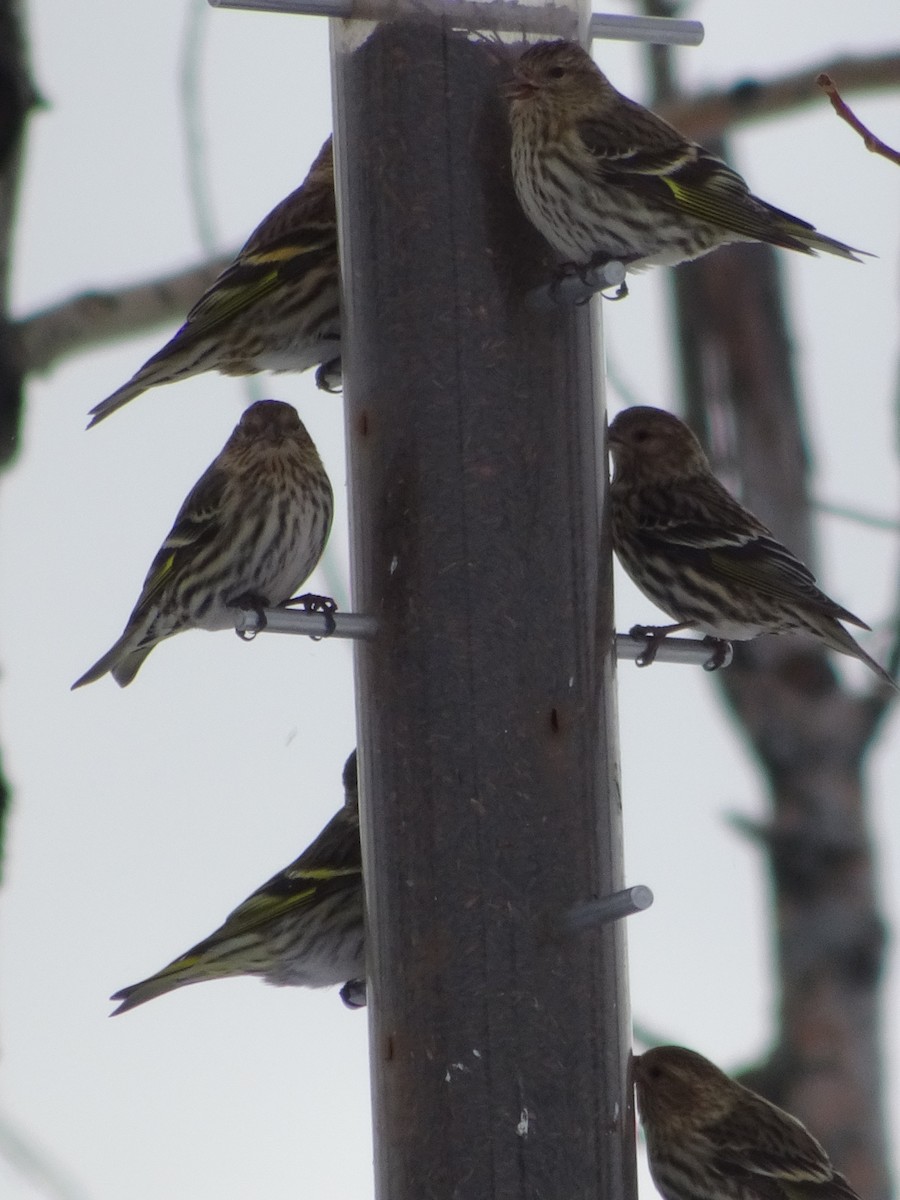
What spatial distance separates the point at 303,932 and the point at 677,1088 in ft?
3.07

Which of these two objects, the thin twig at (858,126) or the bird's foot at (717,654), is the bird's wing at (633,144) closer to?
the bird's foot at (717,654)

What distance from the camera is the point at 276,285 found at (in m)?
6.59

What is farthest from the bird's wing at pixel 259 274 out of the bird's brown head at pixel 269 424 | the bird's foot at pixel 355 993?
the bird's foot at pixel 355 993

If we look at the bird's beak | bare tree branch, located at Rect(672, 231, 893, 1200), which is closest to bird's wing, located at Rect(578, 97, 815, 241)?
the bird's beak

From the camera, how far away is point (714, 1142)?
6340 millimetres

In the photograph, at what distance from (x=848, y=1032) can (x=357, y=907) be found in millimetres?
4867

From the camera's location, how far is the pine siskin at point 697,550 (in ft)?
22.6

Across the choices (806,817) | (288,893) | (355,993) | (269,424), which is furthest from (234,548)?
(806,817)

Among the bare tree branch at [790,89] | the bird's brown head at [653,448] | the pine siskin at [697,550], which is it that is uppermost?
the bare tree branch at [790,89]

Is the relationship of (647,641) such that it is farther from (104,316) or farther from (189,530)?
(104,316)

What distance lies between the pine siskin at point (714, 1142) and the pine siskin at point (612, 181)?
1.83m

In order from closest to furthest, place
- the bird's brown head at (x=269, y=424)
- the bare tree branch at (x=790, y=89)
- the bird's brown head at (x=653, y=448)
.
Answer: the bird's brown head at (x=653, y=448), the bird's brown head at (x=269, y=424), the bare tree branch at (x=790, y=89)

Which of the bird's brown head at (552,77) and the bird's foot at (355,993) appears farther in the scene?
the bird's foot at (355,993)

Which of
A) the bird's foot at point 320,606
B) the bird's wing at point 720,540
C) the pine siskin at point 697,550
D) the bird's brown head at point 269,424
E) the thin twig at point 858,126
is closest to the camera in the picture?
the thin twig at point 858,126
